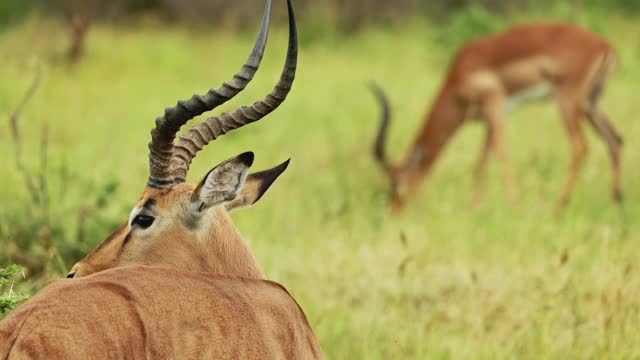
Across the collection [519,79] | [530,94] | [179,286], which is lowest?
[530,94]

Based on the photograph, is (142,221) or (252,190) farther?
(252,190)

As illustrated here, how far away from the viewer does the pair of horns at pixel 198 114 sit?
3.40m

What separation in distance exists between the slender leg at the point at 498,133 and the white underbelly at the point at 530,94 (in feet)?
0.31

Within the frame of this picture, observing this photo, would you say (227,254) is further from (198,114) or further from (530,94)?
(530,94)

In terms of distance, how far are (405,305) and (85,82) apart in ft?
24.5

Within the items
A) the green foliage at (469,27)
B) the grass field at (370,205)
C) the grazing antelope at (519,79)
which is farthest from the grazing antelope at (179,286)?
the green foliage at (469,27)

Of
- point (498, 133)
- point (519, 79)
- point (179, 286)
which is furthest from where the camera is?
point (519, 79)

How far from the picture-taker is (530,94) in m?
9.59

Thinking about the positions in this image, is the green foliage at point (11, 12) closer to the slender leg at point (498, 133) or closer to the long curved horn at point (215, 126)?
the slender leg at point (498, 133)

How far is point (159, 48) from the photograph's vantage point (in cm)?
1443

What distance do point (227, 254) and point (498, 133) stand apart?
5.91 meters

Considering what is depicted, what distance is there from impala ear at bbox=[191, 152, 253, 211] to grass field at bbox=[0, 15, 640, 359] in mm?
1034

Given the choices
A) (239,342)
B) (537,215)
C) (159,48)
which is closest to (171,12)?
(159,48)

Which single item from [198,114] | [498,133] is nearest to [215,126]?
[198,114]
